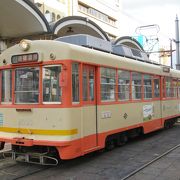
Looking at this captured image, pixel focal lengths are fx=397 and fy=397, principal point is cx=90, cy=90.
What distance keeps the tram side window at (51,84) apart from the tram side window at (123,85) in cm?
282

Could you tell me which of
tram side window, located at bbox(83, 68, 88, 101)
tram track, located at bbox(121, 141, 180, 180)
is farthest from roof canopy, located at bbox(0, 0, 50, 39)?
tram track, located at bbox(121, 141, 180, 180)

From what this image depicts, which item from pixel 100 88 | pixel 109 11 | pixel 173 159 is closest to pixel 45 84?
pixel 100 88

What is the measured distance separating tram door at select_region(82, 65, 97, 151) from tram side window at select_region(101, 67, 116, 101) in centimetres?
43

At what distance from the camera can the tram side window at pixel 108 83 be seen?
1040cm

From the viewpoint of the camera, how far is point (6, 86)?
32.4ft

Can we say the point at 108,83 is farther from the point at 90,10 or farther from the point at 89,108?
the point at 90,10

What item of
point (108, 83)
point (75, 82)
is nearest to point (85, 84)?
point (75, 82)

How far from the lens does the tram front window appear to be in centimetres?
924

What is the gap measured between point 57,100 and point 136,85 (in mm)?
4258

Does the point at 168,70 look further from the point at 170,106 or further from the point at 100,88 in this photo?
the point at 100,88

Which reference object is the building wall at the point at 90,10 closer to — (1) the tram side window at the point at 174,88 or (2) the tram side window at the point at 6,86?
(1) the tram side window at the point at 174,88

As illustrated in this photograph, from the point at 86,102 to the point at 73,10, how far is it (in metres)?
47.2

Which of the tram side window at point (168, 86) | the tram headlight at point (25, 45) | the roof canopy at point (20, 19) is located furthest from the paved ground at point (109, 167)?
the roof canopy at point (20, 19)

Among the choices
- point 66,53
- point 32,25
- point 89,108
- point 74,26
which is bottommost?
point 89,108
